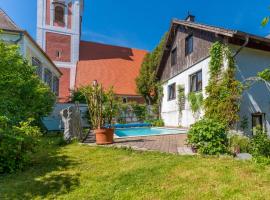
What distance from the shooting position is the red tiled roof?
89.4ft

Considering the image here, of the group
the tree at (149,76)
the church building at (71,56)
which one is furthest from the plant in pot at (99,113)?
the church building at (71,56)

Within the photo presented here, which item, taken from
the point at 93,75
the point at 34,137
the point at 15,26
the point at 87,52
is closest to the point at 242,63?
the point at 34,137

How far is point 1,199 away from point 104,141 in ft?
14.7

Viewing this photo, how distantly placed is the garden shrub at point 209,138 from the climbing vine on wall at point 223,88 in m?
3.36

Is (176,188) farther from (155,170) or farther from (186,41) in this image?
(186,41)

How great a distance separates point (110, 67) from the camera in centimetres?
2950

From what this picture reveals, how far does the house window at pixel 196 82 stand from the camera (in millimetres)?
13000

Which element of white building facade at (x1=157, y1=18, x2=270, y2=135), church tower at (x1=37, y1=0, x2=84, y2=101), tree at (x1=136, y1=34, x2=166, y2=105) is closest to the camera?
white building facade at (x1=157, y1=18, x2=270, y2=135)

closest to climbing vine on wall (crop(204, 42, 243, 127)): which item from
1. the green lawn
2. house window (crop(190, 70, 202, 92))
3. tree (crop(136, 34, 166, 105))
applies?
house window (crop(190, 70, 202, 92))

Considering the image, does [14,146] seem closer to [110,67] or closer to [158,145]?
[158,145]

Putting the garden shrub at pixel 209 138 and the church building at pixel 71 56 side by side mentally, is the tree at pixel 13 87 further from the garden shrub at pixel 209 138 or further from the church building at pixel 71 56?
the church building at pixel 71 56

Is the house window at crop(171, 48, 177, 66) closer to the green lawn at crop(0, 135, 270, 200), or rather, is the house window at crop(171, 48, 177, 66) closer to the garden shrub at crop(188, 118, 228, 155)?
the garden shrub at crop(188, 118, 228, 155)

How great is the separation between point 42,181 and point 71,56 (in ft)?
92.3

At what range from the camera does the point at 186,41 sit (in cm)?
1501
